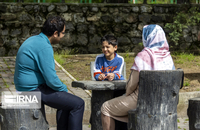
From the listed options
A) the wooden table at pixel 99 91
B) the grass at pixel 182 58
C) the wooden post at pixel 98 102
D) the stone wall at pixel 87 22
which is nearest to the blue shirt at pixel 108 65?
the wooden table at pixel 99 91

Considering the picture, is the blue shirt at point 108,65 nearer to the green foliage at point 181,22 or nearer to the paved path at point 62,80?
the paved path at point 62,80

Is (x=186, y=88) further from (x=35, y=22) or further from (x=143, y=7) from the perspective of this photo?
(x=35, y=22)

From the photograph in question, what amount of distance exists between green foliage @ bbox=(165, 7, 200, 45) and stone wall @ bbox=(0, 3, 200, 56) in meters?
0.33

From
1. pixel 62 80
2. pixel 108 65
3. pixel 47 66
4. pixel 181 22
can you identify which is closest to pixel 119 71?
pixel 108 65

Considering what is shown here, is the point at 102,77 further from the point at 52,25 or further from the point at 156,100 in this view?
the point at 156,100

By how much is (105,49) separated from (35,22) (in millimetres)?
5782

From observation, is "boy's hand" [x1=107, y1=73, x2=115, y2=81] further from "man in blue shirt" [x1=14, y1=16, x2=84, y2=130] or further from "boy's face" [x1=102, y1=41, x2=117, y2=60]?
"man in blue shirt" [x1=14, y1=16, x2=84, y2=130]

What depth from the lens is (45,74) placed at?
320 centimetres

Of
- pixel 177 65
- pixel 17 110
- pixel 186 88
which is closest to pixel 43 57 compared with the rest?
pixel 17 110

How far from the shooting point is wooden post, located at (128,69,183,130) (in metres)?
2.98

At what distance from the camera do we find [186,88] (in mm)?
6141

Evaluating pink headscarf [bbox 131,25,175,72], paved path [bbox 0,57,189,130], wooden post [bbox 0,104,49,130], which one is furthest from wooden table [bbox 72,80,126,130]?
paved path [bbox 0,57,189,130]

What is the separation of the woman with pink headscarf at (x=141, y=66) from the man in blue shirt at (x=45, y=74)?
370 mm

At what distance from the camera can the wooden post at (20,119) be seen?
3.19m
